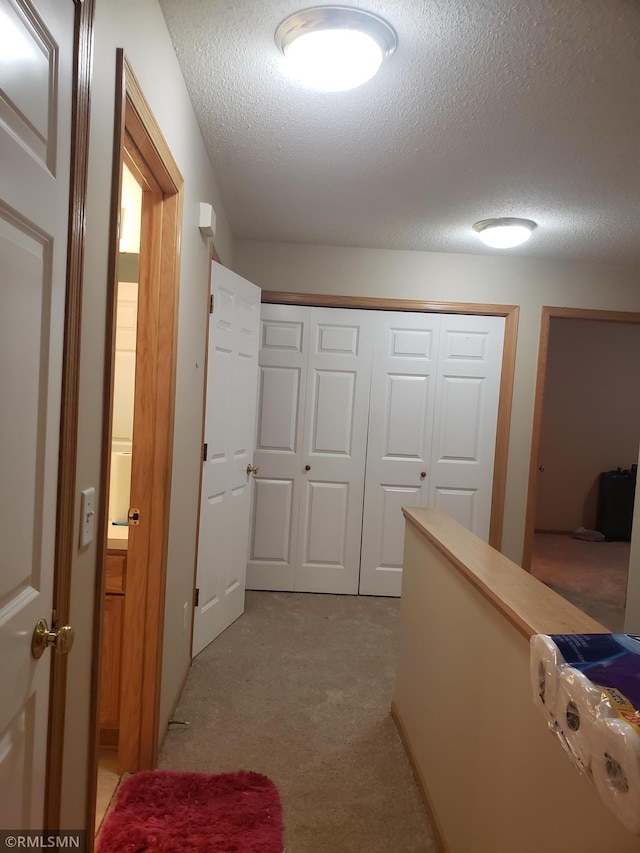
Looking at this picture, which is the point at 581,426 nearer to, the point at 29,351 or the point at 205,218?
the point at 205,218

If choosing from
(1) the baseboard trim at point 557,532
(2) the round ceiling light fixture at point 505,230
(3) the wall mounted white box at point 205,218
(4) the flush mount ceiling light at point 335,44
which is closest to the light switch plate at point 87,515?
(4) the flush mount ceiling light at point 335,44

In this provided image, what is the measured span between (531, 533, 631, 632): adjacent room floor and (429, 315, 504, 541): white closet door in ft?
3.07

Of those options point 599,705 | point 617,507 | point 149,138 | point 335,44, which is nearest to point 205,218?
point 149,138

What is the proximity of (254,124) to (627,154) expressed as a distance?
150 cm

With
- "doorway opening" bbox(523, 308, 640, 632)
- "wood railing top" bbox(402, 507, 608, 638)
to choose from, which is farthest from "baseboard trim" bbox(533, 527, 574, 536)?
"wood railing top" bbox(402, 507, 608, 638)

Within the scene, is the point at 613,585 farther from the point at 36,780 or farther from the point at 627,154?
the point at 36,780

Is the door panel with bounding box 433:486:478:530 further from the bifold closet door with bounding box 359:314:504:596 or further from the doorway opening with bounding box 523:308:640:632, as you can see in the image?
the doorway opening with bounding box 523:308:640:632

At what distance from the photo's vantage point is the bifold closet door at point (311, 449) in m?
4.11

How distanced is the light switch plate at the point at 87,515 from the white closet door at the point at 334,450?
2.93 m

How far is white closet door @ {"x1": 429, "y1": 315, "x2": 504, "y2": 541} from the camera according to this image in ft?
13.5

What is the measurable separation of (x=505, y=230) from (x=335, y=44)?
6.35 feet

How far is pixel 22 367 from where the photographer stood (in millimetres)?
879

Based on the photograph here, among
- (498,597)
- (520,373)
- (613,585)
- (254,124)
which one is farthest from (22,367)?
(613,585)

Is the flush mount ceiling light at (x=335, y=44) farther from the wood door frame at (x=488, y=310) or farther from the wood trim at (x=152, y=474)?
the wood door frame at (x=488, y=310)
